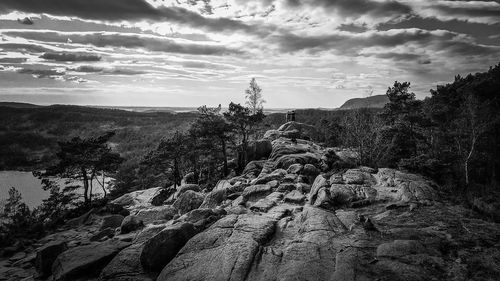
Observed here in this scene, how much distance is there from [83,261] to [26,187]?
115 meters

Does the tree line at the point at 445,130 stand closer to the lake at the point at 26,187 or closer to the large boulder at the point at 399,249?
the large boulder at the point at 399,249

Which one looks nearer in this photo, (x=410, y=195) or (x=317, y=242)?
(x=317, y=242)

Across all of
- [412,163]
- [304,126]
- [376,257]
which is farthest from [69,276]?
[304,126]

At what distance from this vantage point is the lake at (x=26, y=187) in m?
85.0

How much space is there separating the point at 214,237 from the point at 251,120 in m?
26.3

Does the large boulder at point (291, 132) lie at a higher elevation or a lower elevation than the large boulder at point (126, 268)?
higher

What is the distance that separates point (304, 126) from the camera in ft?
180

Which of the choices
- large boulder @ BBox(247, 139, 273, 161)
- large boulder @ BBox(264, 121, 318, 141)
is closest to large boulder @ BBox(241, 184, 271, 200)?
large boulder @ BBox(247, 139, 273, 161)

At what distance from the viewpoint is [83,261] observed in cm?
1276

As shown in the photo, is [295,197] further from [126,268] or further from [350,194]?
[126,268]

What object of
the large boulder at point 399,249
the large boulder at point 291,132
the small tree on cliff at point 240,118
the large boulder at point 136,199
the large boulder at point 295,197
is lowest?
the large boulder at point 136,199

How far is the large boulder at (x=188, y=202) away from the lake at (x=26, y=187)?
64991 millimetres

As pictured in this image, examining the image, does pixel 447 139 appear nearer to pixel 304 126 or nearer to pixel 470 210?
pixel 304 126

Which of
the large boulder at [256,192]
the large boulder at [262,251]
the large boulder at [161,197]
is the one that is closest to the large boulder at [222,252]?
the large boulder at [262,251]
